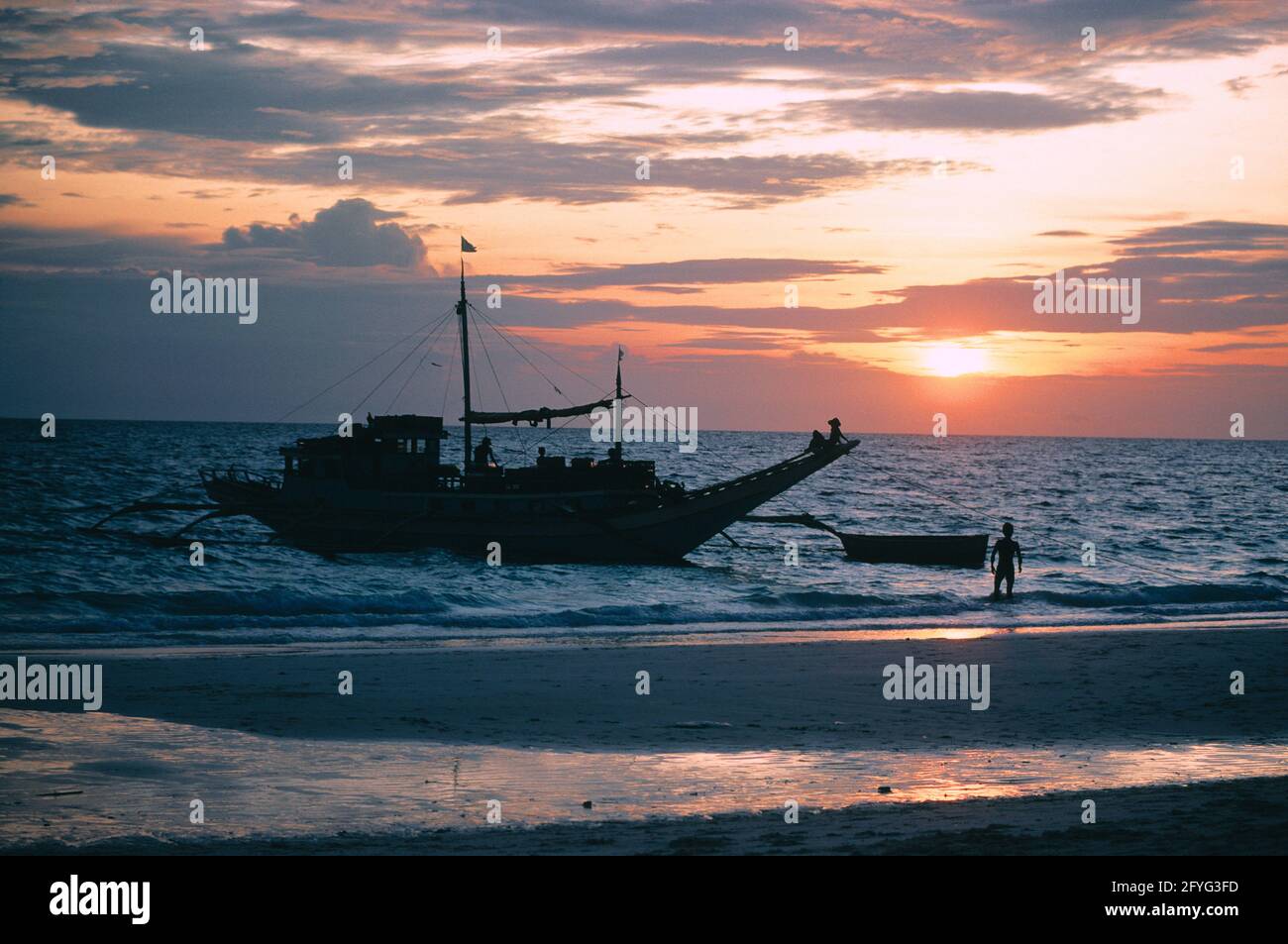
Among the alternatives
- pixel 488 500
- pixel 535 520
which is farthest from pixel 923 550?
pixel 488 500

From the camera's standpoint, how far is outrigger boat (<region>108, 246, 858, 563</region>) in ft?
139

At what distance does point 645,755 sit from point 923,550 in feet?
103

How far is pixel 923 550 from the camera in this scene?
43562 millimetres

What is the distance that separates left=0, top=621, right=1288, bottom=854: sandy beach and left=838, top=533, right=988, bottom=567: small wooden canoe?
799 inches

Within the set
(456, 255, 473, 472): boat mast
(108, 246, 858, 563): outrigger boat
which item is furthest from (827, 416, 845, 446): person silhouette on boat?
(456, 255, 473, 472): boat mast

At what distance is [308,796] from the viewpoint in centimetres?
1143

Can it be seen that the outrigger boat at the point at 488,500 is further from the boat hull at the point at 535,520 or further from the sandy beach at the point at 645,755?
the sandy beach at the point at 645,755

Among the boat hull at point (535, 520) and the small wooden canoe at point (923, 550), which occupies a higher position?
the boat hull at point (535, 520)

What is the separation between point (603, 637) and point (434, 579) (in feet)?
37.7

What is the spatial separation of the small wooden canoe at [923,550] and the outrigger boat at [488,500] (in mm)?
4074

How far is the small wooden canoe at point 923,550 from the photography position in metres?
43.3

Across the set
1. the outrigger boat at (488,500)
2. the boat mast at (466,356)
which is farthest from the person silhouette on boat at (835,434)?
the boat mast at (466,356)
